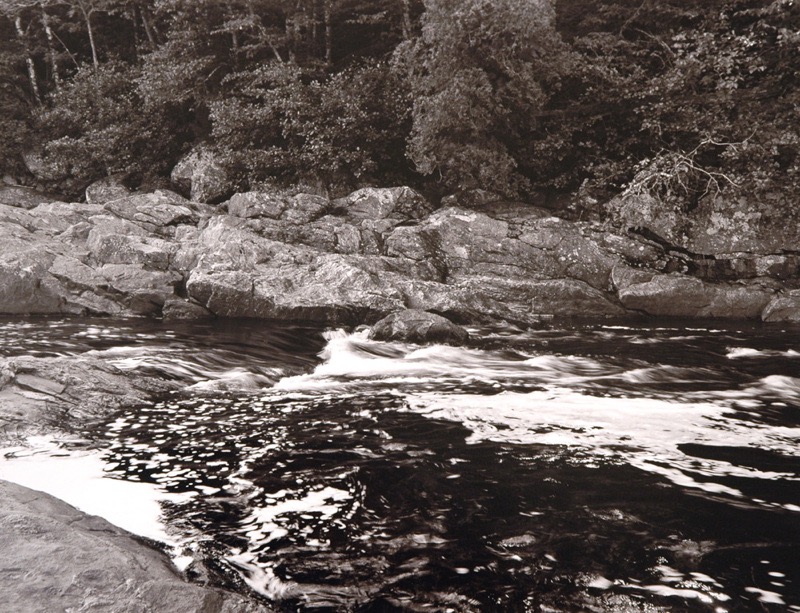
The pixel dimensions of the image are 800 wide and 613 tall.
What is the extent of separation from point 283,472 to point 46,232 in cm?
1139

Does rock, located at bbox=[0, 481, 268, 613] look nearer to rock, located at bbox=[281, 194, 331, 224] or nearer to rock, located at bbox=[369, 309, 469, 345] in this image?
rock, located at bbox=[369, 309, 469, 345]

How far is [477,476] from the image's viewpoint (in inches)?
155

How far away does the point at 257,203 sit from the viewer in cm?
→ 1336

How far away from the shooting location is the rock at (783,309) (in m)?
10.3

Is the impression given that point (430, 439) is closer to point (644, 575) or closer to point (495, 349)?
point (644, 575)

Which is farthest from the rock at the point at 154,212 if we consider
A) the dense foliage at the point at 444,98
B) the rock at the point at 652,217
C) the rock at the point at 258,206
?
the rock at the point at 652,217

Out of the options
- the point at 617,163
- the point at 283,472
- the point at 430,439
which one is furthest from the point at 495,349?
the point at 617,163

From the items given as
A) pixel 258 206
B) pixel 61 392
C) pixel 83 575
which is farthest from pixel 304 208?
pixel 83 575

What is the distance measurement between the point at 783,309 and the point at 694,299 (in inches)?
55.0

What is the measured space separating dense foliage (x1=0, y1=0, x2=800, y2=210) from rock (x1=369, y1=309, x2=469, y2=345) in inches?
204

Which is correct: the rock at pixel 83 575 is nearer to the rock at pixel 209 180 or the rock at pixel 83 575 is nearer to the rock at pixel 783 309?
the rock at pixel 783 309

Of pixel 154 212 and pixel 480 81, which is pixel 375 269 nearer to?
pixel 480 81

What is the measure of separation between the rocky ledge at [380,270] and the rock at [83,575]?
7.50 m

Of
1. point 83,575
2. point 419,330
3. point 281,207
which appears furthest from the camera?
point 281,207
